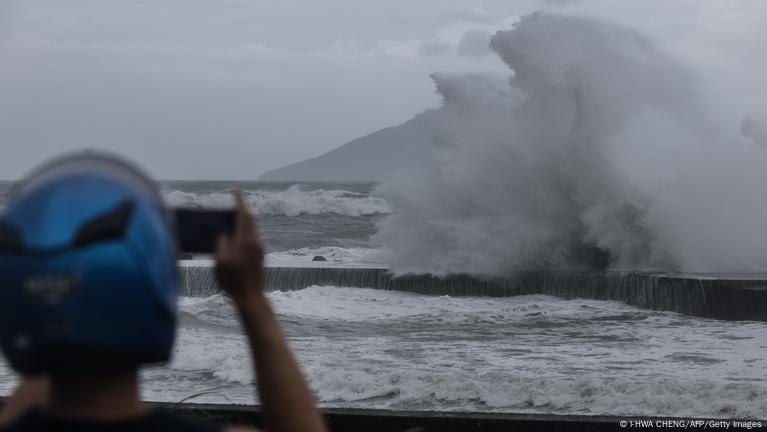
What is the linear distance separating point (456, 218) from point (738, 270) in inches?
233

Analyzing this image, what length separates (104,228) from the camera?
1075 mm

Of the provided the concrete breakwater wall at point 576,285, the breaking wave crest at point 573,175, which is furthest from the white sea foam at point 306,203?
the concrete breakwater wall at point 576,285

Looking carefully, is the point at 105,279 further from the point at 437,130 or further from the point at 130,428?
the point at 437,130

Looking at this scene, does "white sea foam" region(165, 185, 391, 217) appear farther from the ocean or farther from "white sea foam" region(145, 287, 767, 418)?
"white sea foam" region(145, 287, 767, 418)

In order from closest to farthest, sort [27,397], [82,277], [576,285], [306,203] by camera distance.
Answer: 1. [82,277]
2. [27,397]
3. [576,285]
4. [306,203]

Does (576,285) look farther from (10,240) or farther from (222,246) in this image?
(10,240)

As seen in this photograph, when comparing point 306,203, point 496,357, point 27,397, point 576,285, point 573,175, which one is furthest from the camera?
point 306,203

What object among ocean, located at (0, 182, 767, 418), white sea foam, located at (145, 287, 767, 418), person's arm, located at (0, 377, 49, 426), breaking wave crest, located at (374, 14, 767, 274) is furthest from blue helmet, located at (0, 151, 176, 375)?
breaking wave crest, located at (374, 14, 767, 274)

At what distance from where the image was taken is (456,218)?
2322 cm

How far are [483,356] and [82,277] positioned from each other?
1143 cm

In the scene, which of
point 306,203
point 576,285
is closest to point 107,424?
point 576,285

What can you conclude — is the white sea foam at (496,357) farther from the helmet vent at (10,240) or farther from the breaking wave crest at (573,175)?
the helmet vent at (10,240)

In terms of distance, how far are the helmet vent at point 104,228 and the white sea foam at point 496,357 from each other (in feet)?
26.8

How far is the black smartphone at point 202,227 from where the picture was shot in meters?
1.28
